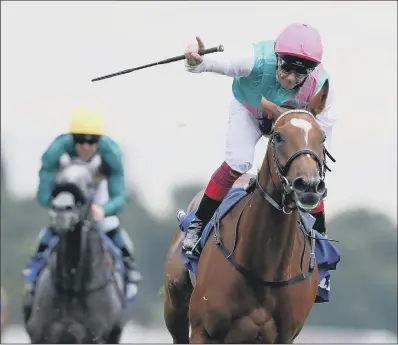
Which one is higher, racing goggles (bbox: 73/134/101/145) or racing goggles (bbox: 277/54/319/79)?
racing goggles (bbox: 277/54/319/79)

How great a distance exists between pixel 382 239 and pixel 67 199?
82.0 feet

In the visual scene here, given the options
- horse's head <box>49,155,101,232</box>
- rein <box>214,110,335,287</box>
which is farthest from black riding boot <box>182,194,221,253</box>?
horse's head <box>49,155,101,232</box>

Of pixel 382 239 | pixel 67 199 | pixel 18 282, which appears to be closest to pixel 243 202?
pixel 67 199

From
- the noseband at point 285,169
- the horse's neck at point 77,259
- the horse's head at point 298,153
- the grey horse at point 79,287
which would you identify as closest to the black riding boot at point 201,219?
the noseband at point 285,169

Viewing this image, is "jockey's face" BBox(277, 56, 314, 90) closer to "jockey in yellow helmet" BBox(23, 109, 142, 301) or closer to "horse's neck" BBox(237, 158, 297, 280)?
"horse's neck" BBox(237, 158, 297, 280)

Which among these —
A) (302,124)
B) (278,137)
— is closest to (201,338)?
(278,137)

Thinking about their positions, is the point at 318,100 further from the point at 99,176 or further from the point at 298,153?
the point at 99,176

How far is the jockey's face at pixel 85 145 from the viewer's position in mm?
15312

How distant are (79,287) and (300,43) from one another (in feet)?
16.4

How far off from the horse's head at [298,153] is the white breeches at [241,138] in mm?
703

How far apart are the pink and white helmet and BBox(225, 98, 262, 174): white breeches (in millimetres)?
712

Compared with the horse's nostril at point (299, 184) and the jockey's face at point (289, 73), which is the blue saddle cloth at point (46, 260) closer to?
the jockey's face at point (289, 73)

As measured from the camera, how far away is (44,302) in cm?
1497

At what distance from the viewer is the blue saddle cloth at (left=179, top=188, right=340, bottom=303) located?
438 inches
